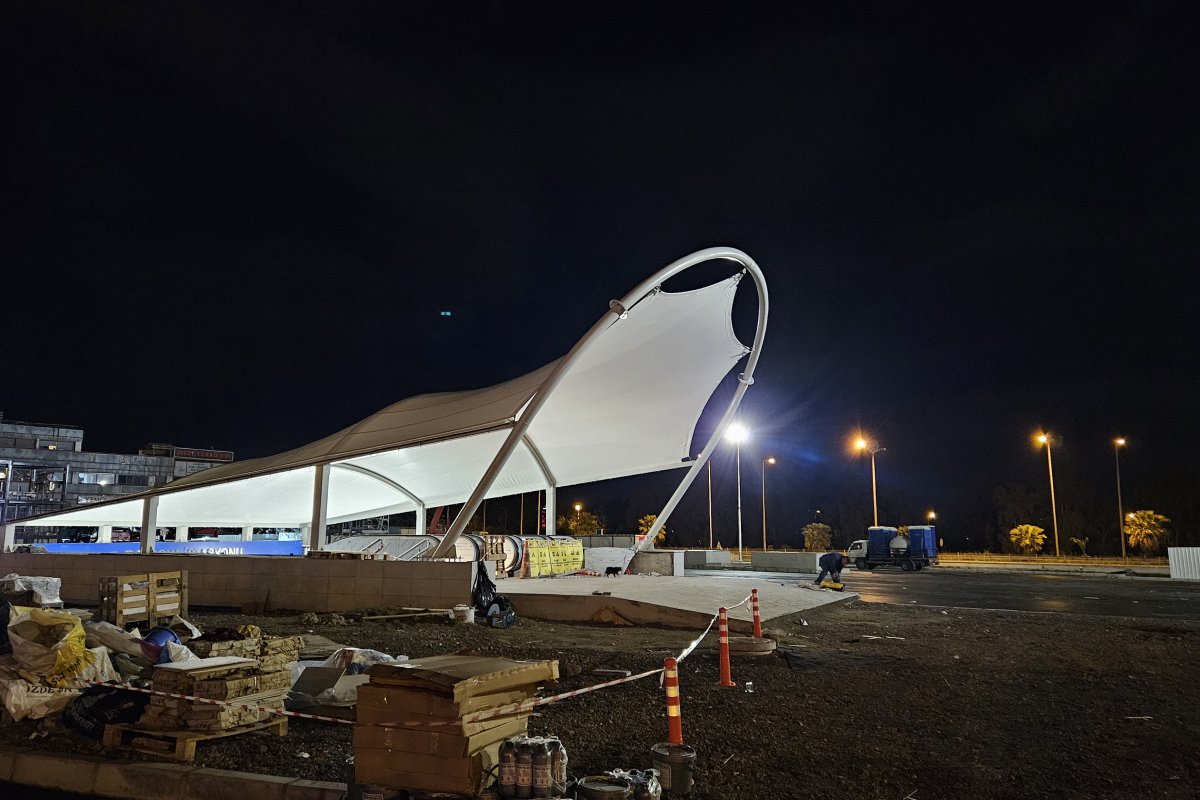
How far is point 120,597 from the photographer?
448 inches

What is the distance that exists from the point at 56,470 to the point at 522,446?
67032 mm

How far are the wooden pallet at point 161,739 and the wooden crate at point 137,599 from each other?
584 centimetres

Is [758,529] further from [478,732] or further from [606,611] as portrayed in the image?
[478,732]

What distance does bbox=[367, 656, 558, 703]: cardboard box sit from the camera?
15.9ft

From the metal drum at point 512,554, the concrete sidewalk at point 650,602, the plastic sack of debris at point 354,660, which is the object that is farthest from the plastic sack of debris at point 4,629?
the metal drum at point 512,554

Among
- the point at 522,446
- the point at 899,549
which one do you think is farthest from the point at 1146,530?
the point at 522,446

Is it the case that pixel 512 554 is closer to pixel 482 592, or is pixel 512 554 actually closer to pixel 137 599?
pixel 482 592

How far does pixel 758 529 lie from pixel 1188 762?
135 metres

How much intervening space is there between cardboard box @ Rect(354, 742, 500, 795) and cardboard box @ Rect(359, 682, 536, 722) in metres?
0.24

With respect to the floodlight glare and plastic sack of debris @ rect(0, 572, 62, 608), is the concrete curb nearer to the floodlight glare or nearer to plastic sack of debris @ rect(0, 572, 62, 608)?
plastic sack of debris @ rect(0, 572, 62, 608)

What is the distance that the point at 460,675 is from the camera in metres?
4.92

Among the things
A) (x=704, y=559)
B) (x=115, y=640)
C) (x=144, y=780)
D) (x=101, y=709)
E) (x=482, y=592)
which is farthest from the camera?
(x=704, y=559)

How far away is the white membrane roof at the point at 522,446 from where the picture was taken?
20.5 metres

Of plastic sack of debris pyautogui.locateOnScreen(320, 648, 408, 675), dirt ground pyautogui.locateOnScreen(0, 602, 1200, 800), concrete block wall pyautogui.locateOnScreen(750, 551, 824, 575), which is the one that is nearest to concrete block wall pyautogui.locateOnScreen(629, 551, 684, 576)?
concrete block wall pyautogui.locateOnScreen(750, 551, 824, 575)
